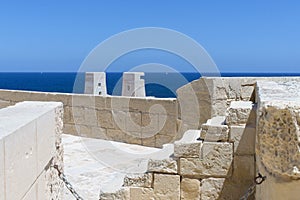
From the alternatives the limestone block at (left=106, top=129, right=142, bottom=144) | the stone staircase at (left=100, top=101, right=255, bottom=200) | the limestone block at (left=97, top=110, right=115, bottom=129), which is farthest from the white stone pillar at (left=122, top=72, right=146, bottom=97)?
the stone staircase at (left=100, top=101, right=255, bottom=200)

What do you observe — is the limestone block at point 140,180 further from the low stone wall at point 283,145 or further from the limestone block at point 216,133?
the low stone wall at point 283,145

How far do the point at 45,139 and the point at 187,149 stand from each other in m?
1.98

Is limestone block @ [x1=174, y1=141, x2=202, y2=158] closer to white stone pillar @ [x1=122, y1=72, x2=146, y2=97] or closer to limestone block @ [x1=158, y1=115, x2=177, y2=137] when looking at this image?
limestone block @ [x1=158, y1=115, x2=177, y2=137]

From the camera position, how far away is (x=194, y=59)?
728 cm

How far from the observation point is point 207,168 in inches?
190

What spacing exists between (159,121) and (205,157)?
12.6 feet

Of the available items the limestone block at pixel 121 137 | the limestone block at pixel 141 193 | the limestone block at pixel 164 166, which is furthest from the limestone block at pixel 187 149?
the limestone block at pixel 121 137

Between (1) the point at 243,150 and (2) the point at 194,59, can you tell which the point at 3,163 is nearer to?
(1) the point at 243,150

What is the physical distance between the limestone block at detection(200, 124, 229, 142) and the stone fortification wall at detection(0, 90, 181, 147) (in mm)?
3169

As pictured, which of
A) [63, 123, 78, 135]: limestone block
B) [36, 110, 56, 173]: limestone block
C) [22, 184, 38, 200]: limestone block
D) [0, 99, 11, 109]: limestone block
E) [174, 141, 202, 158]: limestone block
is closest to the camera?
[22, 184, 38, 200]: limestone block

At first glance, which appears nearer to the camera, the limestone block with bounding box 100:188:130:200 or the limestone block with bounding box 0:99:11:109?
the limestone block with bounding box 100:188:130:200

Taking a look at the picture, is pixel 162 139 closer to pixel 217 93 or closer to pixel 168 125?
pixel 168 125

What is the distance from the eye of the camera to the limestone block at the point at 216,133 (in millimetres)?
4707

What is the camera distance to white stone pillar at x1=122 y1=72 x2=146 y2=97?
1139 cm
